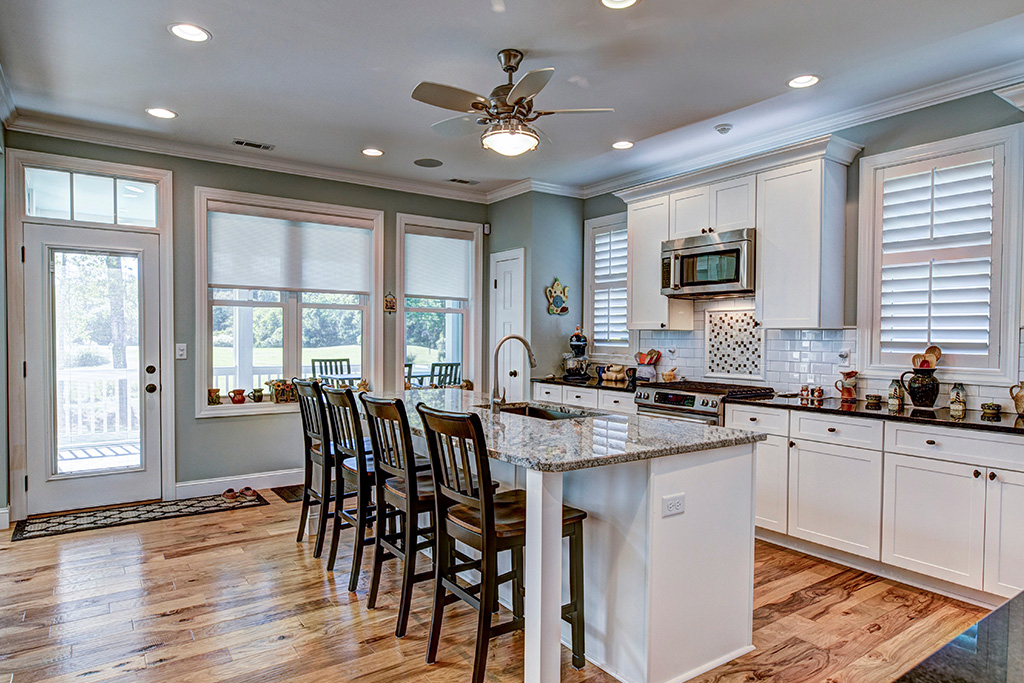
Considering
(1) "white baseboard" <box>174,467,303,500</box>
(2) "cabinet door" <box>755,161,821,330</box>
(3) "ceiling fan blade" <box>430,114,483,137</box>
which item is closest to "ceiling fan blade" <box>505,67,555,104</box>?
(3) "ceiling fan blade" <box>430,114,483,137</box>

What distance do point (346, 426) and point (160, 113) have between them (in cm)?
263

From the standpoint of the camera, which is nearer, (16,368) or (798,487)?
(798,487)

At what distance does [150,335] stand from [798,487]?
477 centimetres

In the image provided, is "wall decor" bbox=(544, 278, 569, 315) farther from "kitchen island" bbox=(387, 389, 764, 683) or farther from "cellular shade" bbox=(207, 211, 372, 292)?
"kitchen island" bbox=(387, 389, 764, 683)

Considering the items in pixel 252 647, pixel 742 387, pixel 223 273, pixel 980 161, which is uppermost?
pixel 980 161

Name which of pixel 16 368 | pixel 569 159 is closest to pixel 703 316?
pixel 569 159

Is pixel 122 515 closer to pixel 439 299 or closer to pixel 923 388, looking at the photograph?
pixel 439 299

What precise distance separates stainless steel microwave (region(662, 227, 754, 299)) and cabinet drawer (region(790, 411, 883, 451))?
107 cm

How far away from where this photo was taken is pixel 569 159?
5031 millimetres

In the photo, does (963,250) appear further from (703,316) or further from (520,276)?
(520,276)

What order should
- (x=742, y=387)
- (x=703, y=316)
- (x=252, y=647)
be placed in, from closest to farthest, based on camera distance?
(x=252, y=647) < (x=742, y=387) < (x=703, y=316)

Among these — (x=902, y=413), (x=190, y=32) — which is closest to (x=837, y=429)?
(x=902, y=413)

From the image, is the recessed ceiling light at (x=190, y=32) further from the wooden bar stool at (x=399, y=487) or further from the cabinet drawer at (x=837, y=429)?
the cabinet drawer at (x=837, y=429)

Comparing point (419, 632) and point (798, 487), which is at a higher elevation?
point (798, 487)
